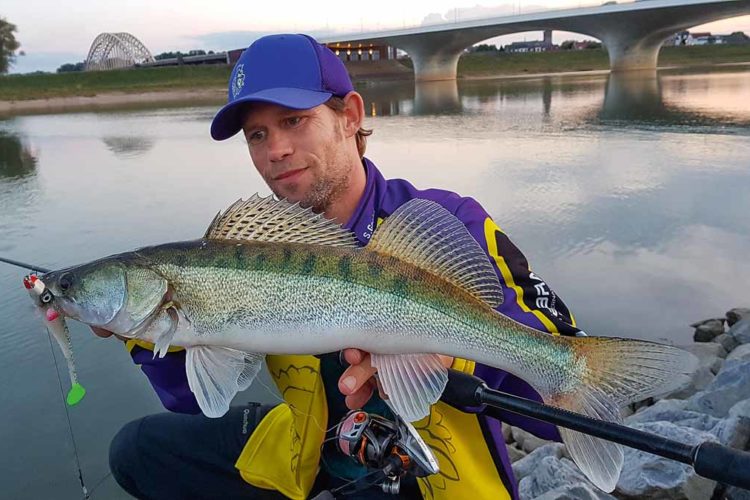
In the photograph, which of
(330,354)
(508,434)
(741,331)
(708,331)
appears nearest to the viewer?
(330,354)

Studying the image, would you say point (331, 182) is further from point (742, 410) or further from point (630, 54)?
point (630, 54)

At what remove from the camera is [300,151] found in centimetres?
283

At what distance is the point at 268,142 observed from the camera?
2.86 m

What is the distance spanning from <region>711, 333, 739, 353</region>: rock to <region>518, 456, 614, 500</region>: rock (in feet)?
9.74

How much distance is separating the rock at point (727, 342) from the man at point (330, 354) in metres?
4.25

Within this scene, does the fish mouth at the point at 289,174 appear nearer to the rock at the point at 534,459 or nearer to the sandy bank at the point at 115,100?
the rock at the point at 534,459

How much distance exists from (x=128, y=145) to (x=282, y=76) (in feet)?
61.2

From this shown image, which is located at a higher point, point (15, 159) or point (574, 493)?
point (15, 159)

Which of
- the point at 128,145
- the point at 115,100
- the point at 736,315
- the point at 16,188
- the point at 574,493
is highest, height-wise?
the point at 115,100

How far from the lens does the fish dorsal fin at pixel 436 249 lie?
2150mm

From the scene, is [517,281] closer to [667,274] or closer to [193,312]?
[193,312]

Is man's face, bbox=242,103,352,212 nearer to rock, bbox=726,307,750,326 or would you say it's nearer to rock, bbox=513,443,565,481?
rock, bbox=513,443,565,481

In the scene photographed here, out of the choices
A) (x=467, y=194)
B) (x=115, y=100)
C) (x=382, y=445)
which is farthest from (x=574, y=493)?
(x=115, y=100)

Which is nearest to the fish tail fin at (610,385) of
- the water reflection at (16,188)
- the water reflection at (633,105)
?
the water reflection at (16,188)
